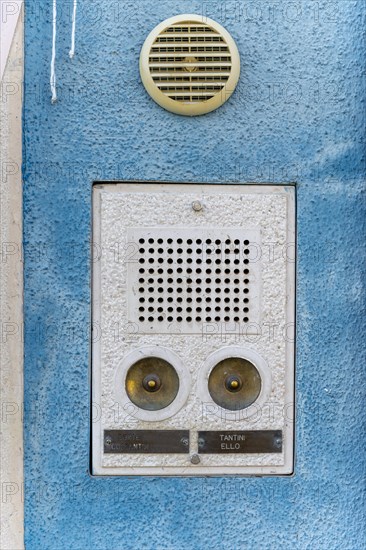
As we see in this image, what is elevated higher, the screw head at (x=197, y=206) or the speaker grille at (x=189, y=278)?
the screw head at (x=197, y=206)

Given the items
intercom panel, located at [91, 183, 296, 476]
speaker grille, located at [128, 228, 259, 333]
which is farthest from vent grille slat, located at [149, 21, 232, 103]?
speaker grille, located at [128, 228, 259, 333]

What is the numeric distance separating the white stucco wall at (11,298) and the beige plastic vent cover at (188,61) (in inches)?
20.4

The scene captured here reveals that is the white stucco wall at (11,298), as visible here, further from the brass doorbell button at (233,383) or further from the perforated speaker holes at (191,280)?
the brass doorbell button at (233,383)

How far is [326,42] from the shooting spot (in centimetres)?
246

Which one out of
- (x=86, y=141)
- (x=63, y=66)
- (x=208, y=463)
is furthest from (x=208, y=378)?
(x=63, y=66)

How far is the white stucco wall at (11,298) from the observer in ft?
7.92

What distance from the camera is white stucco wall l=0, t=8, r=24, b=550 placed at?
241 cm

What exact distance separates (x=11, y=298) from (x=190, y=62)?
1.12m

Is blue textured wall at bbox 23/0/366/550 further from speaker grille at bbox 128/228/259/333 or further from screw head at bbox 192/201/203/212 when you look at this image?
speaker grille at bbox 128/228/259/333

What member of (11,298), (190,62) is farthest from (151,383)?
(190,62)

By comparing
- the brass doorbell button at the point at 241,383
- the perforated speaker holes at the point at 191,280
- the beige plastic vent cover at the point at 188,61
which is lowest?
the brass doorbell button at the point at 241,383

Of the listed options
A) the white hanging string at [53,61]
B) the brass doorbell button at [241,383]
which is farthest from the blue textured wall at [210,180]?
the brass doorbell button at [241,383]

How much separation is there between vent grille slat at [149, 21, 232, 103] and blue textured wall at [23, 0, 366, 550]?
0.29 ft

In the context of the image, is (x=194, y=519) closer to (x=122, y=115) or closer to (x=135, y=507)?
(x=135, y=507)
